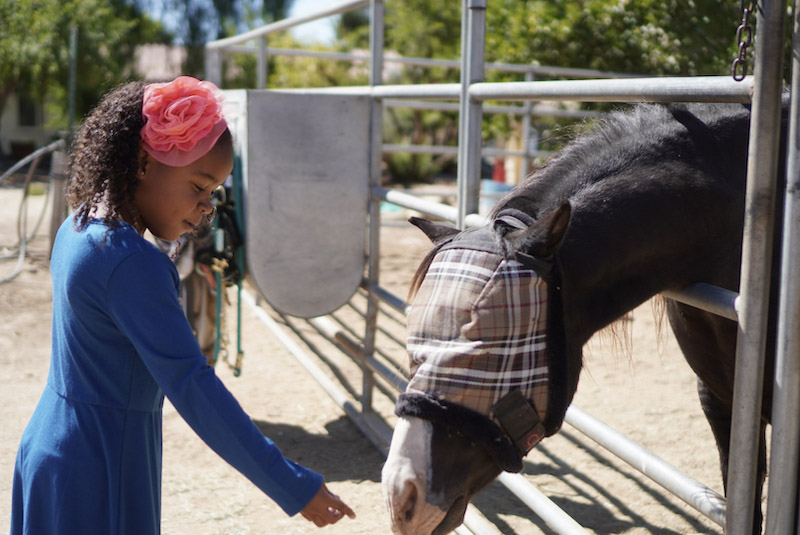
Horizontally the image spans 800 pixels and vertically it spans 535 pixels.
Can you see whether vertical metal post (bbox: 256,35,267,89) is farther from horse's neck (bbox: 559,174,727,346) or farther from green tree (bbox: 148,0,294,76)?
green tree (bbox: 148,0,294,76)

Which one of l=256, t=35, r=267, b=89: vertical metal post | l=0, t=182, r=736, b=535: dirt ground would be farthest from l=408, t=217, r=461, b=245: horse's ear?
l=256, t=35, r=267, b=89: vertical metal post

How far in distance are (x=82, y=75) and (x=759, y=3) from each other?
22617 mm

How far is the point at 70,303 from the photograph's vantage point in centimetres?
149

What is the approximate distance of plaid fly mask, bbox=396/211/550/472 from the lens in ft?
4.48

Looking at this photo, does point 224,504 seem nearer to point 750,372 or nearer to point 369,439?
point 369,439

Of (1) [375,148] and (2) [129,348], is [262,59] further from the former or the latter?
(2) [129,348]

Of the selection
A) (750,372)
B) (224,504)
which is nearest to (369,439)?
(224,504)

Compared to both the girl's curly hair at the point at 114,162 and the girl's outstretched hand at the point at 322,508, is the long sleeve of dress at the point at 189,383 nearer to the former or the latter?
the girl's outstretched hand at the point at 322,508

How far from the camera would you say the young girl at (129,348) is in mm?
1409

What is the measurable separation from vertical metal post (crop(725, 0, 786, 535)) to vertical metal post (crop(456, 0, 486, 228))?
1190mm

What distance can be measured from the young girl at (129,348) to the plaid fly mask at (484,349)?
30 cm

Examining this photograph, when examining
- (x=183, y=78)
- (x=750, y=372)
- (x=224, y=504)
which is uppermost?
(x=183, y=78)

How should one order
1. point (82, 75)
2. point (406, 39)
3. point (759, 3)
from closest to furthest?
point (759, 3), point (406, 39), point (82, 75)

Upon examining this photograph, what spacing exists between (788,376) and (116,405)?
4.07 feet
